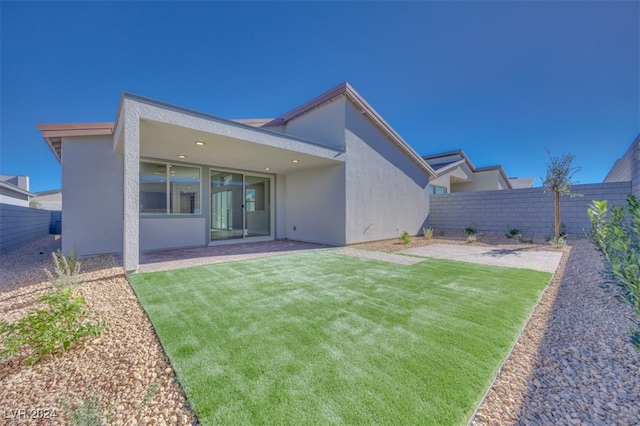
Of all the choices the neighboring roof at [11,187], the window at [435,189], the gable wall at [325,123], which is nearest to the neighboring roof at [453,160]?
the window at [435,189]

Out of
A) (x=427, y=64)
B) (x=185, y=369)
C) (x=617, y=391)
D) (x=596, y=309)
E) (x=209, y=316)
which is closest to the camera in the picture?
(x=617, y=391)

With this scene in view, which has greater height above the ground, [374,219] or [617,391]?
[374,219]

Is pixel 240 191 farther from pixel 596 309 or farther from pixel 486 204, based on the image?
pixel 486 204

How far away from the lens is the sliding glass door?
927cm

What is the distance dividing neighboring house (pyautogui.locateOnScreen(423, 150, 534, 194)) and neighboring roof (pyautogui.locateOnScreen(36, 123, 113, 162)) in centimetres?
1814

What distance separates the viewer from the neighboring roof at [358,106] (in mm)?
8617

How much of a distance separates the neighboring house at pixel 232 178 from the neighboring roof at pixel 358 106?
4 centimetres

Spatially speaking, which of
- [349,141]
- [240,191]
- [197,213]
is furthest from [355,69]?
[197,213]

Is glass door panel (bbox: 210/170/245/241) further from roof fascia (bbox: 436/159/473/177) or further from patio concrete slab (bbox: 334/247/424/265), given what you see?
roof fascia (bbox: 436/159/473/177)

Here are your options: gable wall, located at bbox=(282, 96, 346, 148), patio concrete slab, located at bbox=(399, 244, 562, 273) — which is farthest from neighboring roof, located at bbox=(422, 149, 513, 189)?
gable wall, located at bbox=(282, 96, 346, 148)

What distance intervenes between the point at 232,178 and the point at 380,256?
6.64m

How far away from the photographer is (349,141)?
29.3 ft

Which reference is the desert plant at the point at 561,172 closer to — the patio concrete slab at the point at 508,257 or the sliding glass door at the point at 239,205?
the patio concrete slab at the point at 508,257

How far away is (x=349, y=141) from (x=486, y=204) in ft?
Result: 28.9
